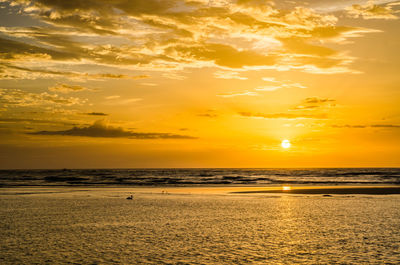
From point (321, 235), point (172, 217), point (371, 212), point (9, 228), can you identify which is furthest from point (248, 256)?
point (371, 212)

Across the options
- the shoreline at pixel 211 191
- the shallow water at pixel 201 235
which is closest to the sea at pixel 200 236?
the shallow water at pixel 201 235

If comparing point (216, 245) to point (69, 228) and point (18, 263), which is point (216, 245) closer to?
point (18, 263)

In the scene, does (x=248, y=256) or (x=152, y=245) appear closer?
(x=248, y=256)

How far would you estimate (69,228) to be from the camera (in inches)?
908

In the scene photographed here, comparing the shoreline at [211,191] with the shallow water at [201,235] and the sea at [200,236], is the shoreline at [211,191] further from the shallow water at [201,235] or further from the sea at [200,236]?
the shallow water at [201,235]

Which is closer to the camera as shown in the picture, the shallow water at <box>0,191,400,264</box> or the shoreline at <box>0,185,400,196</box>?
the shallow water at <box>0,191,400,264</box>

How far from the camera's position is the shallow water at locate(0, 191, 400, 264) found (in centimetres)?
1580

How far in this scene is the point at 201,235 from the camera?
20562mm

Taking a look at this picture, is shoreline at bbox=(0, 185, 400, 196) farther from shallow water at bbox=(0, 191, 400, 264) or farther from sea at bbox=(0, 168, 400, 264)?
shallow water at bbox=(0, 191, 400, 264)

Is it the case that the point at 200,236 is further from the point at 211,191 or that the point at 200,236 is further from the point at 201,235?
the point at 211,191

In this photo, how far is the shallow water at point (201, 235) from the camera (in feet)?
51.9

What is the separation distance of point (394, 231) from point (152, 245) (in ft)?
44.7

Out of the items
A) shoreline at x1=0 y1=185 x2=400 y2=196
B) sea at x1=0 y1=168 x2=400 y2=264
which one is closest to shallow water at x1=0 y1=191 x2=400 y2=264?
sea at x1=0 y1=168 x2=400 y2=264

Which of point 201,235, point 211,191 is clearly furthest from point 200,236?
point 211,191
